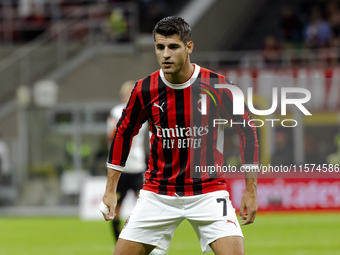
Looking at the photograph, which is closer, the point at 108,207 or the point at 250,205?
the point at 250,205

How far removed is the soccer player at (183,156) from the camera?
523cm

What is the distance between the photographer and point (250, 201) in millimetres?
5125

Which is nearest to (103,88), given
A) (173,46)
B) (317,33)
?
(317,33)

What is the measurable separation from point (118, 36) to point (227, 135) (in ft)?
14.0

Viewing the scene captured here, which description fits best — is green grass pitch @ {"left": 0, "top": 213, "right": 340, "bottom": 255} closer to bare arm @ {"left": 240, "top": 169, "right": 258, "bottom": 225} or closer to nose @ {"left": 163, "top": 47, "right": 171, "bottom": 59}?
bare arm @ {"left": 240, "top": 169, "right": 258, "bottom": 225}

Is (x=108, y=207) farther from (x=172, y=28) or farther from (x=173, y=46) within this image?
(x=172, y=28)

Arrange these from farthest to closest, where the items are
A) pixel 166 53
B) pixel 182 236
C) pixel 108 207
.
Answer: pixel 182 236, pixel 108 207, pixel 166 53

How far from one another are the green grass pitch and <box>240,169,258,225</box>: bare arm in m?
5.17

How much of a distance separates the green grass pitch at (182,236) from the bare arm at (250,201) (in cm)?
517

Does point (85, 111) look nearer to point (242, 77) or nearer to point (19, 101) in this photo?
point (19, 101)

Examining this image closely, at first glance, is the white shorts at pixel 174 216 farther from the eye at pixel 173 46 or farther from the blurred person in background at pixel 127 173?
the blurred person in background at pixel 127 173

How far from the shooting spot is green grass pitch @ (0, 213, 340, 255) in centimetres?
1087

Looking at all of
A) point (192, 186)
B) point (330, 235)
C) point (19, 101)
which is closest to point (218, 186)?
point (192, 186)

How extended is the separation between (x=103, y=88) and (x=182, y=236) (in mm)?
8233
